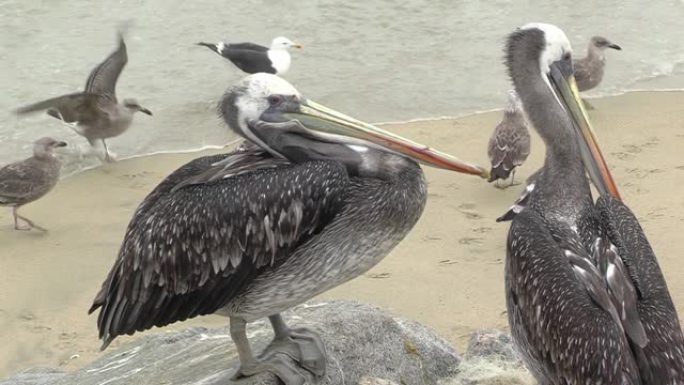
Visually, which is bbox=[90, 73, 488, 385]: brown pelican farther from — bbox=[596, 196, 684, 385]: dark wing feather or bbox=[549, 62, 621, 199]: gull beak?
bbox=[549, 62, 621, 199]: gull beak

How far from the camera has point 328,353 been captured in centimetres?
474

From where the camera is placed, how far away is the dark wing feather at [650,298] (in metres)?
3.89

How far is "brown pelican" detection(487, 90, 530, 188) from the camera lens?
8492mm

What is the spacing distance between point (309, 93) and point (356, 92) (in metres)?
0.48

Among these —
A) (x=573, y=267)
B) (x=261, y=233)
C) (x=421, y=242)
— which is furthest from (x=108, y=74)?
(x=573, y=267)

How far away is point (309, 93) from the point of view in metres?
11.2

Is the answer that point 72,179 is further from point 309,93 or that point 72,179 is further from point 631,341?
point 631,341

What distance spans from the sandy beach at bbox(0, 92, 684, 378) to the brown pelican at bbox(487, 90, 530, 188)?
0.22 m

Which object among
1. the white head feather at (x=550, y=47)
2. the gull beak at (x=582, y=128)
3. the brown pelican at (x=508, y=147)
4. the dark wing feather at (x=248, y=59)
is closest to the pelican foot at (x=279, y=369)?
the gull beak at (x=582, y=128)

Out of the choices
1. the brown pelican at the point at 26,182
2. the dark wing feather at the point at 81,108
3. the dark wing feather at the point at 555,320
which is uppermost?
the dark wing feather at the point at 555,320

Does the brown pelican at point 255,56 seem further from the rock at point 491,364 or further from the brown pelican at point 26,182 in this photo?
the rock at point 491,364

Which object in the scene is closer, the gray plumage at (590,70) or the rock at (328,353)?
the rock at (328,353)

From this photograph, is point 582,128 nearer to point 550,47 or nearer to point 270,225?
point 550,47

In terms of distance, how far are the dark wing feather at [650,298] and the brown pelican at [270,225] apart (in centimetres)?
60
